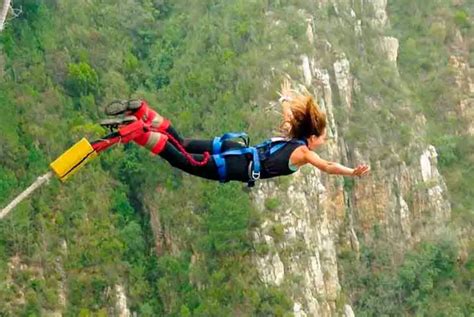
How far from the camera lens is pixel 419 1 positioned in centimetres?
3466

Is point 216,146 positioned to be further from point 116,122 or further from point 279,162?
point 116,122

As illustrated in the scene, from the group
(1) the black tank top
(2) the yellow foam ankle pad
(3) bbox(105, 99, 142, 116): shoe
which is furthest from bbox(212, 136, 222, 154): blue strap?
(2) the yellow foam ankle pad

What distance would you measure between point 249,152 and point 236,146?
0.57 feet

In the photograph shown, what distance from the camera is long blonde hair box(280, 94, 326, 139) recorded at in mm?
5914

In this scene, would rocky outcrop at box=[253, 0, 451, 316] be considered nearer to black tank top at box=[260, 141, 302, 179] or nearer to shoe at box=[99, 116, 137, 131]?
black tank top at box=[260, 141, 302, 179]

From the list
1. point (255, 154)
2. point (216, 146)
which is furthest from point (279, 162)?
point (216, 146)

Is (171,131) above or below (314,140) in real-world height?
above

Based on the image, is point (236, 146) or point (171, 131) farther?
point (236, 146)

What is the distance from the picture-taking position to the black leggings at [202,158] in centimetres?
597

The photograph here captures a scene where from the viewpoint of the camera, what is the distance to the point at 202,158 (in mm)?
6180

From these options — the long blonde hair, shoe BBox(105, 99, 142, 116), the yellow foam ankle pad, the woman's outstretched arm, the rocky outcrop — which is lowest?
the rocky outcrop

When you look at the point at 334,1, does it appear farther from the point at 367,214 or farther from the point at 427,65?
the point at 367,214

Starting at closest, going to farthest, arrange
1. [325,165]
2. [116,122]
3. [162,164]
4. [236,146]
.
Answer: [116,122]
[325,165]
[236,146]
[162,164]

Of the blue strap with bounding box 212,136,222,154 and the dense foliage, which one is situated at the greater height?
the blue strap with bounding box 212,136,222,154
